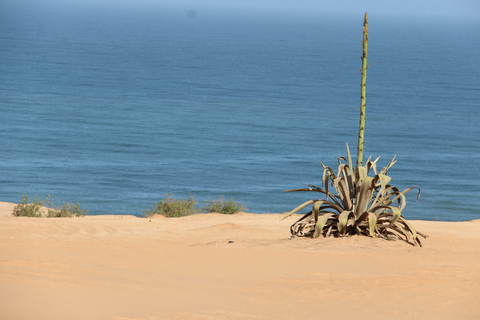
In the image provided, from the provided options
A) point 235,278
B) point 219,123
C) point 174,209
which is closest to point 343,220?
point 235,278

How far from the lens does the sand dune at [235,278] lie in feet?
18.7

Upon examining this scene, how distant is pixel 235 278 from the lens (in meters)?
6.86

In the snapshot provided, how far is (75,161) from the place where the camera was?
36094mm

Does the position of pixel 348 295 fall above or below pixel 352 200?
below

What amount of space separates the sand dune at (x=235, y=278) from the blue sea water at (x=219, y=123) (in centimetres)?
1567

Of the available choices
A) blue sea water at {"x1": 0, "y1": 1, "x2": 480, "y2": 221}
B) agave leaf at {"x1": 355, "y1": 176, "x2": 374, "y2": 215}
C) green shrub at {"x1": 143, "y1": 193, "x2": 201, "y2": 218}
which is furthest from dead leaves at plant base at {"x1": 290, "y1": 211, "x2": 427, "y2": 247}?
blue sea water at {"x1": 0, "y1": 1, "x2": 480, "y2": 221}

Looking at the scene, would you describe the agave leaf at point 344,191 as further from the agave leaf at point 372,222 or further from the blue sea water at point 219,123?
the blue sea water at point 219,123

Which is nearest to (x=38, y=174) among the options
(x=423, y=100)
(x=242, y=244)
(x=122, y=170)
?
(x=122, y=170)

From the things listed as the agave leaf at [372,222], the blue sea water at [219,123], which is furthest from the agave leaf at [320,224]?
the blue sea water at [219,123]

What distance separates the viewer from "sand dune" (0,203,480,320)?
5.69m

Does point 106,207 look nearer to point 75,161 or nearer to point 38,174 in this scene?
point 38,174

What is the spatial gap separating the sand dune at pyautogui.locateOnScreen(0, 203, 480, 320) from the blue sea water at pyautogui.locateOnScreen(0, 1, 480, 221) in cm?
1567

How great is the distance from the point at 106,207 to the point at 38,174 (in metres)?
8.46

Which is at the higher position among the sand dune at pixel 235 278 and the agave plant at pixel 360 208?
the agave plant at pixel 360 208
